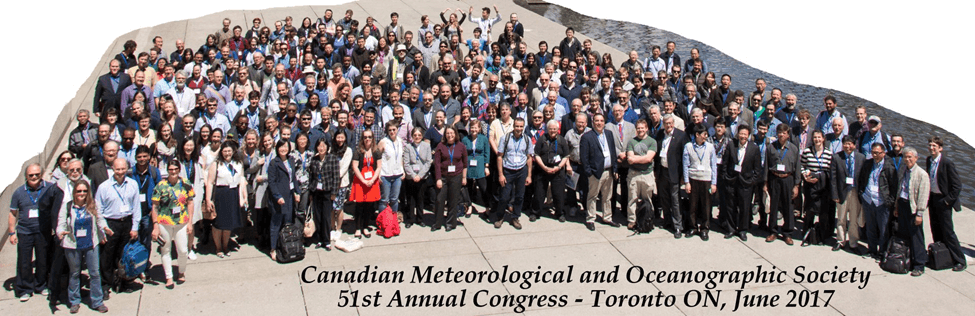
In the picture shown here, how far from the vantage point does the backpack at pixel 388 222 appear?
420 inches

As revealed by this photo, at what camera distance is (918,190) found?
9398 mm

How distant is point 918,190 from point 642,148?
134 inches

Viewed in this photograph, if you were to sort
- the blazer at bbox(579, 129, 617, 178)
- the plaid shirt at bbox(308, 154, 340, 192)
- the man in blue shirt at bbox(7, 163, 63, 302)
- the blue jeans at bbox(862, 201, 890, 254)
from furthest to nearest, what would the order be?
the blazer at bbox(579, 129, 617, 178) → the plaid shirt at bbox(308, 154, 340, 192) → the blue jeans at bbox(862, 201, 890, 254) → the man in blue shirt at bbox(7, 163, 63, 302)

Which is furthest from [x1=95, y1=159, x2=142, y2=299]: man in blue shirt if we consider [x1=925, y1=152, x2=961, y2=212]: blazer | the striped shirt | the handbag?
[x1=925, y1=152, x2=961, y2=212]: blazer

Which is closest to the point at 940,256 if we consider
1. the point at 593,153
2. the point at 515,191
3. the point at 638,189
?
the point at 638,189

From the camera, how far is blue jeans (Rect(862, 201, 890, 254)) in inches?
389

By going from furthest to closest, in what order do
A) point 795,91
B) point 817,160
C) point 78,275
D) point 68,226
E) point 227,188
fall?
point 817,160, point 227,188, point 78,275, point 68,226, point 795,91

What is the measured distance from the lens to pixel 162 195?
8.63 metres

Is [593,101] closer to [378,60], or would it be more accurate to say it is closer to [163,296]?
[378,60]

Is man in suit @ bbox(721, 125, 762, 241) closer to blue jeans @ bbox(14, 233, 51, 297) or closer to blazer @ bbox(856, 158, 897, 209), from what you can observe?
blazer @ bbox(856, 158, 897, 209)

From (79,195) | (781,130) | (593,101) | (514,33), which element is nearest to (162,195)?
(79,195)

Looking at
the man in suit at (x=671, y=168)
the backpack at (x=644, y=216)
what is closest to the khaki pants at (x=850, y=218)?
the man in suit at (x=671, y=168)

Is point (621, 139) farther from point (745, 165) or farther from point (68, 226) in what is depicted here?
point (68, 226)

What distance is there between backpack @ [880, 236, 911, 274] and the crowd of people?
0.10 meters
